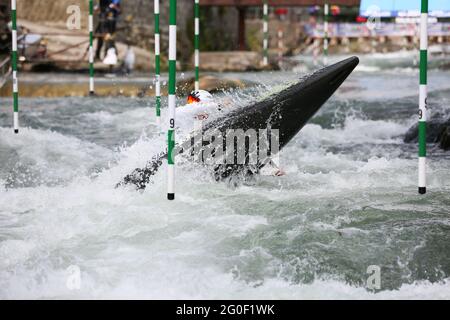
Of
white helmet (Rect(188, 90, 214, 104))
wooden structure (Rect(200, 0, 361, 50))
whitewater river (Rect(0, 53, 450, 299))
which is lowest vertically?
whitewater river (Rect(0, 53, 450, 299))

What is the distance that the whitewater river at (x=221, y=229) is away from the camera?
12.4 ft

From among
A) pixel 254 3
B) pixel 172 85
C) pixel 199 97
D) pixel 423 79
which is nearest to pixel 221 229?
pixel 172 85

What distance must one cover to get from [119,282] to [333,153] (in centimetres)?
447

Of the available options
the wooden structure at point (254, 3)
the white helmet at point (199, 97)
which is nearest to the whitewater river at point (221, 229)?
the white helmet at point (199, 97)

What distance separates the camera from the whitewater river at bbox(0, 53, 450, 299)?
12.4 ft

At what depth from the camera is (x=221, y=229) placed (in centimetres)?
457

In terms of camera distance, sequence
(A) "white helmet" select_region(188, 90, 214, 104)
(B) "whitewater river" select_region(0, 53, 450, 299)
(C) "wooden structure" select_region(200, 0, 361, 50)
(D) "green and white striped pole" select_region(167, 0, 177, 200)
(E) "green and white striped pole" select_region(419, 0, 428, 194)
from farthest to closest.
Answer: (C) "wooden structure" select_region(200, 0, 361, 50), (A) "white helmet" select_region(188, 90, 214, 104), (E) "green and white striped pole" select_region(419, 0, 428, 194), (D) "green and white striped pole" select_region(167, 0, 177, 200), (B) "whitewater river" select_region(0, 53, 450, 299)

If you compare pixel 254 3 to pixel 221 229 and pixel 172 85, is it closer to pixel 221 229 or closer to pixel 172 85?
pixel 172 85

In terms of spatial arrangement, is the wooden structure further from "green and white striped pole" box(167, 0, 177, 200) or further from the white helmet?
"green and white striped pole" box(167, 0, 177, 200)

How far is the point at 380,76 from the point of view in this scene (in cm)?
1670

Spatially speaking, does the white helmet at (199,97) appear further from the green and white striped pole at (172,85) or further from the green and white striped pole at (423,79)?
the green and white striped pole at (423,79)

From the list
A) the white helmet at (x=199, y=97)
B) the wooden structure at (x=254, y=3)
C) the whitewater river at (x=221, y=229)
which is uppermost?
the wooden structure at (x=254, y=3)

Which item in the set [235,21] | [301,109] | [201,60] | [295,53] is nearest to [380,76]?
[201,60]

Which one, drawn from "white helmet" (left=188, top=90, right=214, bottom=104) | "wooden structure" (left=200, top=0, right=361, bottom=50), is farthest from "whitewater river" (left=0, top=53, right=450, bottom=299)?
"wooden structure" (left=200, top=0, right=361, bottom=50)
